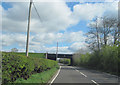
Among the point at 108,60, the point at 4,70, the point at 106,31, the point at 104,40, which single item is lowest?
the point at 108,60

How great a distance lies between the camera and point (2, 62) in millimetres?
5707

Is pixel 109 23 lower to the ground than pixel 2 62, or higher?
higher

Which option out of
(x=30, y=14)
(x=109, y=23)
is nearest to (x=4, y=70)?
(x=30, y=14)

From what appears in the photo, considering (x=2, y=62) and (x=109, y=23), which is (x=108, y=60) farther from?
(x=2, y=62)

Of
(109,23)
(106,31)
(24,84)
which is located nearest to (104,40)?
(106,31)

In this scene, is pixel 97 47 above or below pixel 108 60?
above

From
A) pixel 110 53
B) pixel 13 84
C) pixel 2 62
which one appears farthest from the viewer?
pixel 110 53

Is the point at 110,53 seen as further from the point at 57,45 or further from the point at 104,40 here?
the point at 57,45

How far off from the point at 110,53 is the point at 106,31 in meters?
9.18

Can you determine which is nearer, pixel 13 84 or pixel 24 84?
pixel 13 84

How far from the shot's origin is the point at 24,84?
24.6 ft

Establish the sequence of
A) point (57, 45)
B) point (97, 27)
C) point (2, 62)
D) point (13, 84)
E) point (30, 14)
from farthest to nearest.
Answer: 1. point (57, 45)
2. point (97, 27)
3. point (30, 14)
4. point (13, 84)
5. point (2, 62)

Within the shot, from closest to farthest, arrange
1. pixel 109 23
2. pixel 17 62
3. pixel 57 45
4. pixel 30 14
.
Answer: pixel 17 62
pixel 30 14
pixel 109 23
pixel 57 45

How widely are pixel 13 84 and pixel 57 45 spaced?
45277 millimetres
